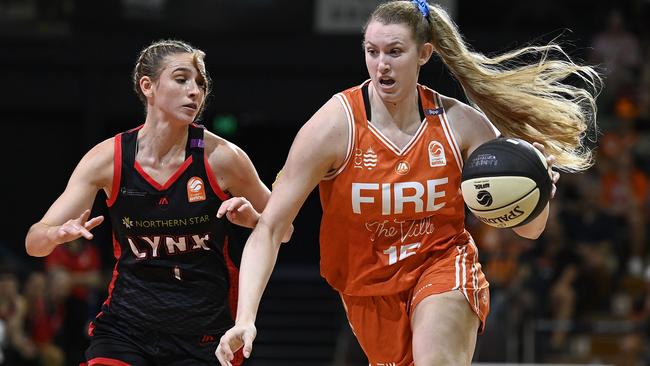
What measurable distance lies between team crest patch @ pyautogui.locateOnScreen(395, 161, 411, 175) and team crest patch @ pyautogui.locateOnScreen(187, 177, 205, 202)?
860 mm

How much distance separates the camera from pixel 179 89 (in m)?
4.75

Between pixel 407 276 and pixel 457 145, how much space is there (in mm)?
598

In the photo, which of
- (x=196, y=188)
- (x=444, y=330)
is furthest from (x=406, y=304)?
(x=196, y=188)

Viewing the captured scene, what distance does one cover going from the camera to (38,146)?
16812 mm

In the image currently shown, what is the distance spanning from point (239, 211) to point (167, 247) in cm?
46

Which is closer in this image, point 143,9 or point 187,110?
point 187,110

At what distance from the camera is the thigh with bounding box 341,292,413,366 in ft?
15.3

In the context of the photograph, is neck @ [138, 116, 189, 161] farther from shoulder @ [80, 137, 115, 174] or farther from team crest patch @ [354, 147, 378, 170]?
team crest patch @ [354, 147, 378, 170]

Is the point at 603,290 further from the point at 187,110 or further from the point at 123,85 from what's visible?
the point at 187,110

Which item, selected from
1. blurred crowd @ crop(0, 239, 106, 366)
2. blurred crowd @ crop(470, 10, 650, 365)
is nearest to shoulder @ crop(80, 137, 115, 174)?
blurred crowd @ crop(0, 239, 106, 366)

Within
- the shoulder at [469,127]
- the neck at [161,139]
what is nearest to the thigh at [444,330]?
the shoulder at [469,127]

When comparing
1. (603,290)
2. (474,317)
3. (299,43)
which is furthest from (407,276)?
(299,43)

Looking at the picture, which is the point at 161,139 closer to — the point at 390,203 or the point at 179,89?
the point at 179,89

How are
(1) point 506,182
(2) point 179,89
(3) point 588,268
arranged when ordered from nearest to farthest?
(1) point 506,182 → (2) point 179,89 → (3) point 588,268
